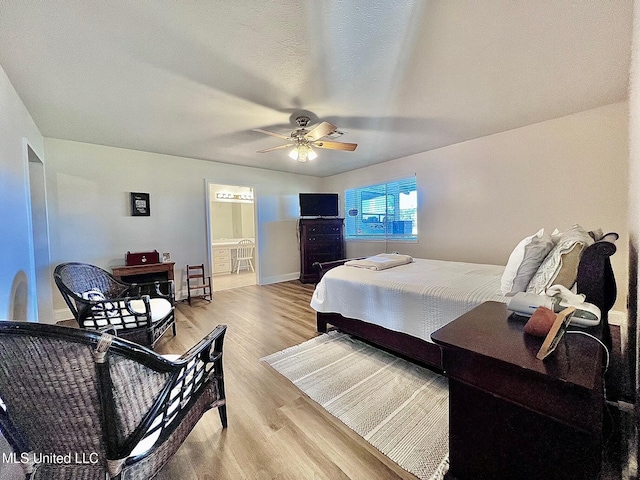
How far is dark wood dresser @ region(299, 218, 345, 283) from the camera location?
557 centimetres

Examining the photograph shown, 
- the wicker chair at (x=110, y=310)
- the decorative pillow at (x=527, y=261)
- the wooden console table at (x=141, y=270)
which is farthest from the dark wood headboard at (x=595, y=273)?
the wooden console table at (x=141, y=270)

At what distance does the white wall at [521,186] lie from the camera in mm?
2793

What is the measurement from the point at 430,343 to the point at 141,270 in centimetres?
395

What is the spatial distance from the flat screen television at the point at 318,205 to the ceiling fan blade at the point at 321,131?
2768 mm

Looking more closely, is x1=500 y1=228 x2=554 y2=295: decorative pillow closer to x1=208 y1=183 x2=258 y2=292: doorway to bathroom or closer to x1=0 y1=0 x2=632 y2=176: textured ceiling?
x1=0 y1=0 x2=632 y2=176: textured ceiling

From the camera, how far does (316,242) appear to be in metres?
5.65

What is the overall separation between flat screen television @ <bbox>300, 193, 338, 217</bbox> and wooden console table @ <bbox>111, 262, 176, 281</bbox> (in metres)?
2.85

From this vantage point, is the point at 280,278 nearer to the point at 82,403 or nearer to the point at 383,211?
the point at 383,211

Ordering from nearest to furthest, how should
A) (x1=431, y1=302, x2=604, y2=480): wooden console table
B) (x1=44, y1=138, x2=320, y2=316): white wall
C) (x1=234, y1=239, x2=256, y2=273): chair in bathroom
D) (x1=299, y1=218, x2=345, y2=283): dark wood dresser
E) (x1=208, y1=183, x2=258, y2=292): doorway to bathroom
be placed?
(x1=431, y1=302, x2=604, y2=480): wooden console table
(x1=44, y1=138, x2=320, y2=316): white wall
(x1=299, y1=218, x2=345, y2=283): dark wood dresser
(x1=208, y1=183, x2=258, y2=292): doorway to bathroom
(x1=234, y1=239, x2=256, y2=273): chair in bathroom

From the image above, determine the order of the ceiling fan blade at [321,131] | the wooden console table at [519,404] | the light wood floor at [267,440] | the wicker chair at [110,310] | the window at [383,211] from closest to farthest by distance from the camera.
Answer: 1. the wooden console table at [519,404]
2. the light wood floor at [267,440]
3. the wicker chair at [110,310]
4. the ceiling fan blade at [321,131]
5. the window at [383,211]

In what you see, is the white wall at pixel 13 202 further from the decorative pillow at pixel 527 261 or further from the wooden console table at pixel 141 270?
the decorative pillow at pixel 527 261

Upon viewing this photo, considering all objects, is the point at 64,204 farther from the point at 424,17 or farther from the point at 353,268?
the point at 424,17

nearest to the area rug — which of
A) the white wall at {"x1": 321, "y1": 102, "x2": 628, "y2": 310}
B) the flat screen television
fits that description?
the white wall at {"x1": 321, "y1": 102, "x2": 628, "y2": 310}

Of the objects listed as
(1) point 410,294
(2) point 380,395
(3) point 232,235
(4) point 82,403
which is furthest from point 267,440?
(3) point 232,235
